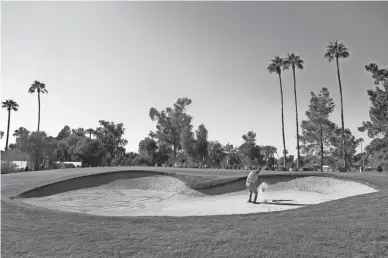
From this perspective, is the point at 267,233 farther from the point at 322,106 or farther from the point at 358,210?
the point at 322,106

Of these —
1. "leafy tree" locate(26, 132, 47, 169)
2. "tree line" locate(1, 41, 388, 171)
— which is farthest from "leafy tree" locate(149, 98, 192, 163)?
"leafy tree" locate(26, 132, 47, 169)

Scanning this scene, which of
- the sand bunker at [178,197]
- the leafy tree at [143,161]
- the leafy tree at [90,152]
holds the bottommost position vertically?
the sand bunker at [178,197]

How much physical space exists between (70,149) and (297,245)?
3301 inches

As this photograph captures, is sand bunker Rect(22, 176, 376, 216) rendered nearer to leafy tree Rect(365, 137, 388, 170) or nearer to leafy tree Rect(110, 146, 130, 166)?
leafy tree Rect(365, 137, 388, 170)

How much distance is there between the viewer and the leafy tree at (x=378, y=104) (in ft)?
145

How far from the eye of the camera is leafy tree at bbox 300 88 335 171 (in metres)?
60.3

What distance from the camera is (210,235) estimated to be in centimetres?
724

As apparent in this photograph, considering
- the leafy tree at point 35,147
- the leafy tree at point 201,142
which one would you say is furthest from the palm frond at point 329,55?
the leafy tree at point 35,147

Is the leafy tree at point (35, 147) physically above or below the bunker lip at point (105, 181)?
above

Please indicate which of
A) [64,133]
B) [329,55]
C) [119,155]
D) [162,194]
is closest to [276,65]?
[329,55]

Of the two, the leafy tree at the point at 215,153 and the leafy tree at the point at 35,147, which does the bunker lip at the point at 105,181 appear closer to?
the leafy tree at the point at 35,147

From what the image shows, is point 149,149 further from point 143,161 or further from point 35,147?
point 35,147

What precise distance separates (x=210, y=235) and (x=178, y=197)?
11.3 m

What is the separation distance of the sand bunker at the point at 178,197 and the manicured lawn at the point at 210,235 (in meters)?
3.78
